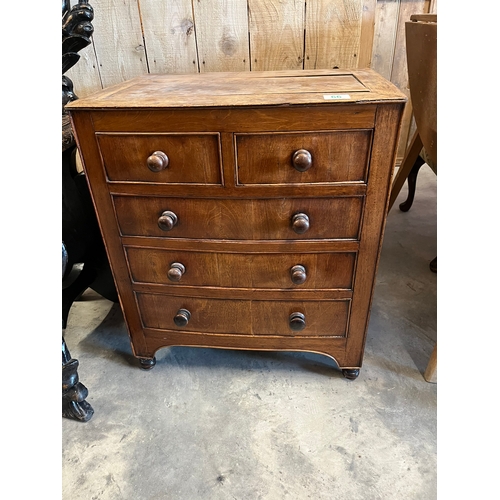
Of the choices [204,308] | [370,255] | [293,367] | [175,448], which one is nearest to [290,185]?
[370,255]

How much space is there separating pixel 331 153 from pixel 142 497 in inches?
37.7

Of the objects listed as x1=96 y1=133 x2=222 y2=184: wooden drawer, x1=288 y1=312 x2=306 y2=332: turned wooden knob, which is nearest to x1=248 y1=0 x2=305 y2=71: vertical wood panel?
x1=96 y1=133 x2=222 y2=184: wooden drawer

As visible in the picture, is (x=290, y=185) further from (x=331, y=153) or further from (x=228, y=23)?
(x=228, y=23)

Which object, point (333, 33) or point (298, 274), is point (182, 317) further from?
point (333, 33)

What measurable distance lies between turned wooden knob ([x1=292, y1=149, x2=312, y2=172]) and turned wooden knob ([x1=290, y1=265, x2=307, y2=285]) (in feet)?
0.93

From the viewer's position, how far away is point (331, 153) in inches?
33.9

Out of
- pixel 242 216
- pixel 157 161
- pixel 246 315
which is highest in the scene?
pixel 157 161

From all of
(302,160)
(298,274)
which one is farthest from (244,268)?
(302,160)

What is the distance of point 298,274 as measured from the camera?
39.8 inches

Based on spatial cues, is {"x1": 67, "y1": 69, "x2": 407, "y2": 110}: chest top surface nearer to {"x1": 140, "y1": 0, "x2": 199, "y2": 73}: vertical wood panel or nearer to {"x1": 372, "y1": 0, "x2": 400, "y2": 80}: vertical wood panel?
{"x1": 140, "y1": 0, "x2": 199, "y2": 73}: vertical wood panel

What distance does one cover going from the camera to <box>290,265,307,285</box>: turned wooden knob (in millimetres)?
1012

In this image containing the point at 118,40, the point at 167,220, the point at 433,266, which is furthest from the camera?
the point at 433,266

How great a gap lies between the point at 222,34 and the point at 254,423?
1277 millimetres

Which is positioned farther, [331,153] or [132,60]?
[132,60]
